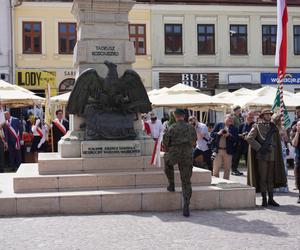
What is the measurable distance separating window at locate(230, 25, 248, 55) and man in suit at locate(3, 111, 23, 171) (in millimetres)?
19213

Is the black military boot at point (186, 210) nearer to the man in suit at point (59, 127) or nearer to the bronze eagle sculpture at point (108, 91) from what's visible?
the bronze eagle sculpture at point (108, 91)

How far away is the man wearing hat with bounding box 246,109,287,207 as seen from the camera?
33.8 ft

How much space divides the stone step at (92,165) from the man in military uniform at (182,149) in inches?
63.0

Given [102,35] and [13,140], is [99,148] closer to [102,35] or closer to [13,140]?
[102,35]

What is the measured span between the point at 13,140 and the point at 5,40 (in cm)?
1527

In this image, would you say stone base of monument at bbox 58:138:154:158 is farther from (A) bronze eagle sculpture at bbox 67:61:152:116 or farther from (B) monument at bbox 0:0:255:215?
(A) bronze eagle sculpture at bbox 67:61:152:116

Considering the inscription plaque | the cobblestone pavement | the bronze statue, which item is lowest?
the cobblestone pavement

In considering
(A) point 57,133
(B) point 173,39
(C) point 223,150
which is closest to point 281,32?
(C) point 223,150

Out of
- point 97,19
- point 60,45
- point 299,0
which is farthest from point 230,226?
point 299,0

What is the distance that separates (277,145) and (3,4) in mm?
23620

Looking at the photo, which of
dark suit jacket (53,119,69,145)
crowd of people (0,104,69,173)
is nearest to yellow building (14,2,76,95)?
crowd of people (0,104,69,173)

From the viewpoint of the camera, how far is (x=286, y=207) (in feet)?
33.4

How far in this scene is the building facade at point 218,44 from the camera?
33.0 m

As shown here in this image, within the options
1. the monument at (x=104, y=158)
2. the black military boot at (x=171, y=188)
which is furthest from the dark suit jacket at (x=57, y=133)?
the black military boot at (x=171, y=188)
